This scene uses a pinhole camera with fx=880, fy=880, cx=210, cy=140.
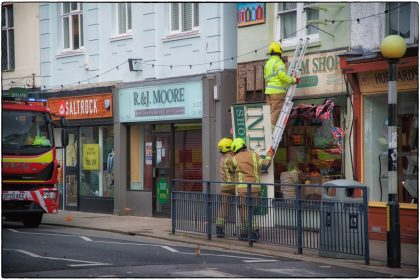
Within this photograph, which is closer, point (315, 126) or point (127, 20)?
point (315, 126)

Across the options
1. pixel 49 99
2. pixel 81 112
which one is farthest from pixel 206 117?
pixel 49 99

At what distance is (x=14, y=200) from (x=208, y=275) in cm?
818

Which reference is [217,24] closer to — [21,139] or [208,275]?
[21,139]

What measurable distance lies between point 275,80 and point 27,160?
5.59 metres

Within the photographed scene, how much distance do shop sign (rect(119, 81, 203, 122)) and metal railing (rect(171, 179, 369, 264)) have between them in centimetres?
391

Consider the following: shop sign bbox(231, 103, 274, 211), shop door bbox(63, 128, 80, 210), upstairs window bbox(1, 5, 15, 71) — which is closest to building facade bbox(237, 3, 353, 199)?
shop sign bbox(231, 103, 274, 211)

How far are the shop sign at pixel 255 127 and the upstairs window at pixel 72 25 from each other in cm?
751

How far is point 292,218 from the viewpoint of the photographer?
14.9 meters

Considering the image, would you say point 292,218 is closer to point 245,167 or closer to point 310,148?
point 245,167

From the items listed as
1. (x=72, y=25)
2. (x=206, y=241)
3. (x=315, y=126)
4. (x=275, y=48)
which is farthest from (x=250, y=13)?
(x=72, y=25)

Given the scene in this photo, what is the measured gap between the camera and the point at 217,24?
67.1 feet

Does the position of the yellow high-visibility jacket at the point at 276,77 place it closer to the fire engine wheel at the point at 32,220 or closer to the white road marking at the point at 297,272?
the fire engine wheel at the point at 32,220

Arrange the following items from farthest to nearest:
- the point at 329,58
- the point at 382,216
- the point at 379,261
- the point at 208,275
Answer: the point at 329,58
the point at 382,216
the point at 379,261
the point at 208,275

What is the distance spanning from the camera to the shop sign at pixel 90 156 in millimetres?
24734
